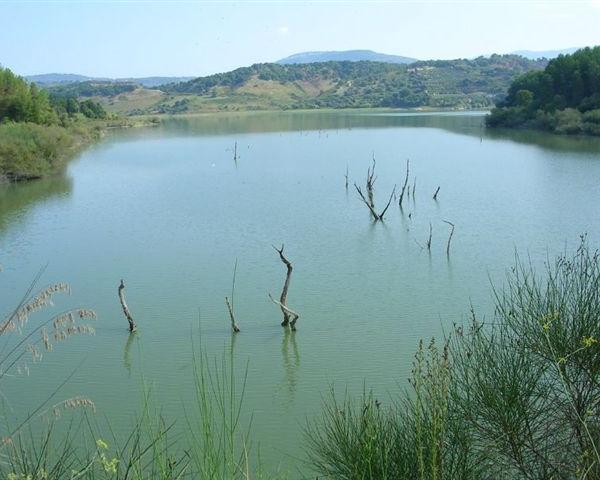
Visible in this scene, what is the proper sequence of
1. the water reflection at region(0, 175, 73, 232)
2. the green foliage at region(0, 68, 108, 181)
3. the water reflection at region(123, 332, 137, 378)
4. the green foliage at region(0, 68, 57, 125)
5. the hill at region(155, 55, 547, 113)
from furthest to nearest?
the hill at region(155, 55, 547, 113)
the green foliage at region(0, 68, 57, 125)
the green foliage at region(0, 68, 108, 181)
the water reflection at region(0, 175, 73, 232)
the water reflection at region(123, 332, 137, 378)

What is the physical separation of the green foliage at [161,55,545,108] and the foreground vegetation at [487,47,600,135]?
1925 inches

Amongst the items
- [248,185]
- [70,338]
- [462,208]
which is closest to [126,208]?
[248,185]

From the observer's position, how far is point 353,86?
12862cm

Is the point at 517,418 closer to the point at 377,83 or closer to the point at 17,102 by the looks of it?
the point at 17,102

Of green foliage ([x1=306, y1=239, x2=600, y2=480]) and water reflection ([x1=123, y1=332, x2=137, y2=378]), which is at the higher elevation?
green foliage ([x1=306, y1=239, x2=600, y2=480])

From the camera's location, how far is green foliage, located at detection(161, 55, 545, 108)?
10981cm

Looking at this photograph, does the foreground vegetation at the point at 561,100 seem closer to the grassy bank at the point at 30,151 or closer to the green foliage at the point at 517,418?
the grassy bank at the point at 30,151

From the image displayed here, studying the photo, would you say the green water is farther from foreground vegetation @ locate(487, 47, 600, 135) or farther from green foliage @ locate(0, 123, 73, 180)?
foreground vegetation @ locate(487, 47, 600, 135)

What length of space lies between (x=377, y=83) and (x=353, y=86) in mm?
4335

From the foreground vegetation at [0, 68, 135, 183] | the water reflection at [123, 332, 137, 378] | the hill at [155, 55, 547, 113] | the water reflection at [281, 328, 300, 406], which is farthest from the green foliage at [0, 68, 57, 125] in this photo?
the hill at [155, 55, 547, 113]

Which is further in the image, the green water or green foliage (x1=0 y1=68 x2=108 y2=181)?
green foliage (x1=0 y1=68 x2=108 y2=181)

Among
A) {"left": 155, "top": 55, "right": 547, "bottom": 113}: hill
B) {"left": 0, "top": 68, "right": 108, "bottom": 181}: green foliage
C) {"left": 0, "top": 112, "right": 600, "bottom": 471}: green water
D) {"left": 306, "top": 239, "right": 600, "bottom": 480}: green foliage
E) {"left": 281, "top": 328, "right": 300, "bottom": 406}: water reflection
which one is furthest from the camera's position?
{"left": 155, "top": 55, "right": 547, "bottom": 113}: hill

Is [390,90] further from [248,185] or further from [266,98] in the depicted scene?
[248,185]

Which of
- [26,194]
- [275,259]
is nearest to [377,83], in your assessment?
[26,194]
